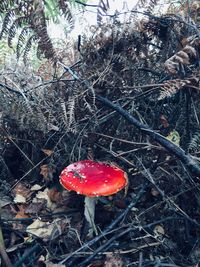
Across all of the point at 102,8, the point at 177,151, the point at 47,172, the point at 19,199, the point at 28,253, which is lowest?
the point at 28,253

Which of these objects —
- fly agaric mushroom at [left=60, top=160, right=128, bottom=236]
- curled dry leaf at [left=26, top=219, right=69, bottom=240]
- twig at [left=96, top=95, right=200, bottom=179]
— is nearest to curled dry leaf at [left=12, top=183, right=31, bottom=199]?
curled dry leaf at [left=26, top=219, right=69, bottom=240]

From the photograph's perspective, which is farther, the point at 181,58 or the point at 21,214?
the point at 21,214

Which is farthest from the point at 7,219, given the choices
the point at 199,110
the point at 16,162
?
the point at 199,110

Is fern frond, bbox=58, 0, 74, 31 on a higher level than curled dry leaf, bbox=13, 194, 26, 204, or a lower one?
higher

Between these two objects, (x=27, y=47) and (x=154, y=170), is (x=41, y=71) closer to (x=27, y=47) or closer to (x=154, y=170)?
(x=27, y=47)

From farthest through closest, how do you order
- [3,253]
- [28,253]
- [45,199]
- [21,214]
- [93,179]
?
1. [45,199]
2. [21,214]
3. [93,179]
4. [28,253]
5. [3,253]

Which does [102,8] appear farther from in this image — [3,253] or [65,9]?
[3,253]

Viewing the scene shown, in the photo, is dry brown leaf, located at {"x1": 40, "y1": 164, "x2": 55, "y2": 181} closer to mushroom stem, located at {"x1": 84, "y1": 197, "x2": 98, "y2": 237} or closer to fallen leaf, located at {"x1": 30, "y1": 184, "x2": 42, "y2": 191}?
fallen leaf, located at {"x1": 30, "y1": 184, "x2": 42, "y2": 191}

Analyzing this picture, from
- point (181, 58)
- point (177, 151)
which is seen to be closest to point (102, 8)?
point (181, 58)
